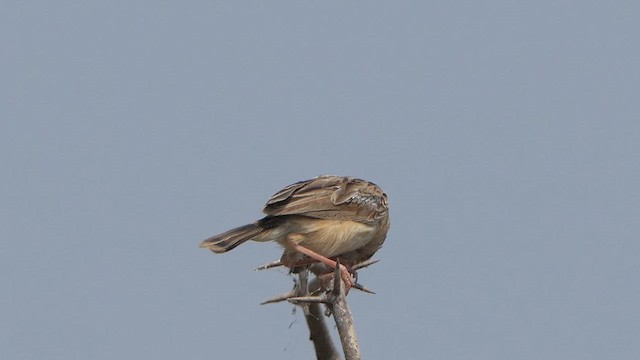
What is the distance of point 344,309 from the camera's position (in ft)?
35.7

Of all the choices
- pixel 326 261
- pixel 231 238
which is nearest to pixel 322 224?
pixel 326 261

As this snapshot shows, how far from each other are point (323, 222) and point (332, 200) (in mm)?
352

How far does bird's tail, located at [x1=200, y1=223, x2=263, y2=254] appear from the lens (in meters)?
11.6

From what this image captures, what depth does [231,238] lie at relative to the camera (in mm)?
11750

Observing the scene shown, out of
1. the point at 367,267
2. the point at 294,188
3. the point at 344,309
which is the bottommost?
the point at 344,309

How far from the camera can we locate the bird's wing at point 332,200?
12219 mm

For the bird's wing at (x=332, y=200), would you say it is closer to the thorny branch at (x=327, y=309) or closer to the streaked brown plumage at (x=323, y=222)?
the streaked brown plumage at (x=323, y=222)

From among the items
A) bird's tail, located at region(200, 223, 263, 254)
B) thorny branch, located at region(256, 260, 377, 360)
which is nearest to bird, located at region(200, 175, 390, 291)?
bird's tail, located at region(200, 223, 263, 254)

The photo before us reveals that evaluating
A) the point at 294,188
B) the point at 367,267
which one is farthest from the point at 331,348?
the point at 294,188

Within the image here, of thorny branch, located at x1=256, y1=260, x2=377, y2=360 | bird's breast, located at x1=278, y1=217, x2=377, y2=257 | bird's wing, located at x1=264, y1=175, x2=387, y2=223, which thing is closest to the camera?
thorny branch, located at x1=256, y1=260, x2=377, y2=360

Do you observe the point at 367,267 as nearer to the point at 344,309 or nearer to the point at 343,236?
the point at 343,236

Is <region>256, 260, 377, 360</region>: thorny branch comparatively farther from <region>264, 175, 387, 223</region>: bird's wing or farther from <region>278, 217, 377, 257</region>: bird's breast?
<region>264, 175, 387, 223</region>: bird's wing

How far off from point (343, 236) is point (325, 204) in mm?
494

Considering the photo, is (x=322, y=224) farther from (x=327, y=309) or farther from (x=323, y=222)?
(x=327, y=309)
